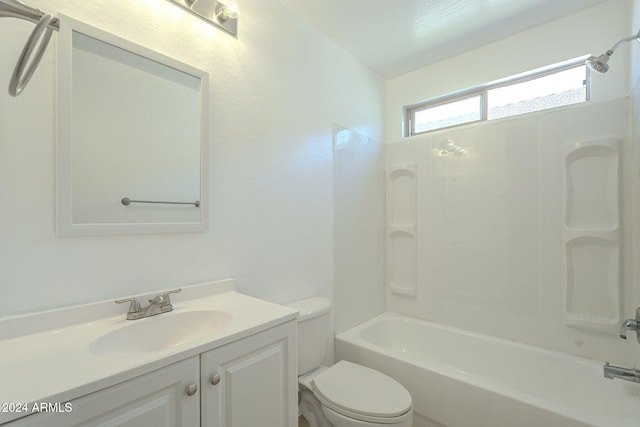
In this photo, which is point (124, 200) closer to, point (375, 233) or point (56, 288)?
point (56, 288)

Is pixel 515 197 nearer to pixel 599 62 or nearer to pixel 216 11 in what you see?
pixel 599 62

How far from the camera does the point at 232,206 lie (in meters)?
1.46

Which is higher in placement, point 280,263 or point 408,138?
point 408,138

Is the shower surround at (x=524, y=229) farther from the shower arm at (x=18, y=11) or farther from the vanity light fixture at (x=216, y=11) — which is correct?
the shower arm at (x=18, y=11)

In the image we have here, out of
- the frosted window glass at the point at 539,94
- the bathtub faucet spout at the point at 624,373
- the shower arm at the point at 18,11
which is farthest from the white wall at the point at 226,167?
the bathtub faucet spout at the point at 624,373

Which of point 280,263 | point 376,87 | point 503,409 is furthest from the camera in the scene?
point 376,87

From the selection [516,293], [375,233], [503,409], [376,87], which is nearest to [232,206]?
[375,233]

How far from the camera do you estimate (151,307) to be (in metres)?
1.10

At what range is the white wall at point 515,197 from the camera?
1.73 metres

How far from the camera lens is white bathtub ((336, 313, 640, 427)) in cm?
136

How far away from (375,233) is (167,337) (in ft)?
6.05

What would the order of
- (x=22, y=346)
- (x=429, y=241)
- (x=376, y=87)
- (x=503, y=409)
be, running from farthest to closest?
(x=376, y=87) < (x=429, y=241) < (x=503, y=409) < (x=22, y=346)

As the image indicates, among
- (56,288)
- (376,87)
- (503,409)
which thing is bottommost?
(503,409)

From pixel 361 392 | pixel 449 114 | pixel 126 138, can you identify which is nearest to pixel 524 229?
pixel 449 114
